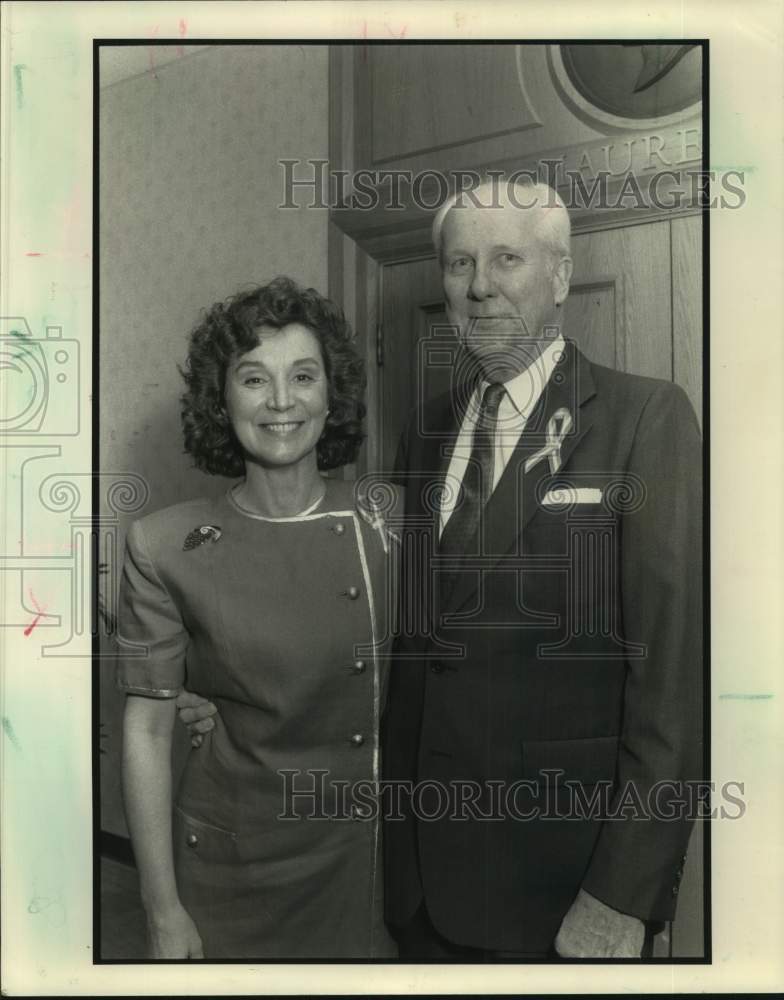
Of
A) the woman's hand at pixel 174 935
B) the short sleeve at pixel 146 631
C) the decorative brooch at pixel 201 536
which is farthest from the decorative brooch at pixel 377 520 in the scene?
the woman's hand at pixel 174 935

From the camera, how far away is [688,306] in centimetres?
168

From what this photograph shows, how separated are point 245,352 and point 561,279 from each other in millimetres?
519

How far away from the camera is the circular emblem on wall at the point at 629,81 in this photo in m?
1.66

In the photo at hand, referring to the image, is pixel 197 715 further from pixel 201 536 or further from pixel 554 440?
pixel 554 440

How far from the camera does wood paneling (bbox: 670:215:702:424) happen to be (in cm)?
167

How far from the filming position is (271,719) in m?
1.66

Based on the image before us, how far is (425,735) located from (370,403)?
0.54 metres

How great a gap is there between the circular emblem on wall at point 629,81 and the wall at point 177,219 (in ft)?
1.35

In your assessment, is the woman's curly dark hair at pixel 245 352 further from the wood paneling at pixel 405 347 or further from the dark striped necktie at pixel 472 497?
the dark striped necktie at pixel 472 497

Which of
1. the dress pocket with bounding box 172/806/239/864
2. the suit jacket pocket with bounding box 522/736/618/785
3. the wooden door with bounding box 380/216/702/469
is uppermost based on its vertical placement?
the wooden door with bounding box 380/216/702/469

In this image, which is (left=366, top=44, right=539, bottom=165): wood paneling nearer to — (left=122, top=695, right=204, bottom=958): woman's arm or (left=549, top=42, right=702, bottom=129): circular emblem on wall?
(left=549, top=42, right=702, bottom=129): circular emblem on wall

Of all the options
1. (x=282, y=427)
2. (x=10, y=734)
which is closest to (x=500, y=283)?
(x=282, y=427)

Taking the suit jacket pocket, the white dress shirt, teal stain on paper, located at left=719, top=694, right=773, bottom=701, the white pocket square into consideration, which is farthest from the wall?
teal stain on paper, located at left=719, top=694, right=773, bottom=701

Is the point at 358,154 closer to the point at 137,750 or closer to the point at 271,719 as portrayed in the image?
the point at 271,719
